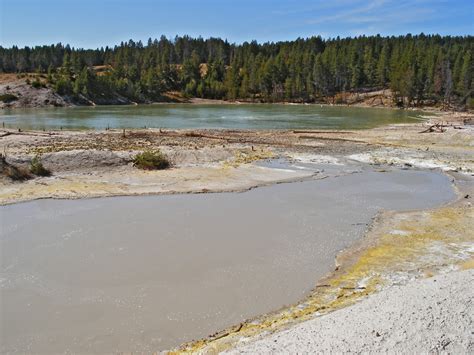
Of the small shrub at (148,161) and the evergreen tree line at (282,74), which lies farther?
the evergreen tree line at (282,74)

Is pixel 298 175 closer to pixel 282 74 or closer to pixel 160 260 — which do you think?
pixel 160 260

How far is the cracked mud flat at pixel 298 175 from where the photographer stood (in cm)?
1374

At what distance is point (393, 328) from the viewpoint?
31.3ft

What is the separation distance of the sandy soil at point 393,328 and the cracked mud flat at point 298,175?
0.97 metres

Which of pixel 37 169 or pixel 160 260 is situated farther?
pixel 37 169

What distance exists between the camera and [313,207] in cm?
2306

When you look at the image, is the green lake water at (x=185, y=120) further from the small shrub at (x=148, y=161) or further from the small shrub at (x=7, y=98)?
the small shrub at (x=148, y=161)

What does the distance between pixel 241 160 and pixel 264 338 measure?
85.2 ft

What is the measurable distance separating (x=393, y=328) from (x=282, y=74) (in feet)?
516

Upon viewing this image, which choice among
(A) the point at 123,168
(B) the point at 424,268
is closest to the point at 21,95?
(A) the point at 123,168

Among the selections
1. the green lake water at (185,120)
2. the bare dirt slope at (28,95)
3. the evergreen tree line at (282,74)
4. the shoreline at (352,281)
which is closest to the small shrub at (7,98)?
the bare dirt slope at (28,95)

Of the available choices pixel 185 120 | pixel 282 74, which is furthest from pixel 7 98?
pixel 282 74

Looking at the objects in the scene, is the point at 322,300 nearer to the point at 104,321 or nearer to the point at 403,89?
the point at 104,321

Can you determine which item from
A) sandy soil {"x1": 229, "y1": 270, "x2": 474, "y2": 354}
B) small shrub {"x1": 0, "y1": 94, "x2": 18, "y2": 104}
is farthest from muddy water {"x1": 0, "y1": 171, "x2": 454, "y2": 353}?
small shrub {"x1": 0, "y1": 94, "x2": 18, "y2": 104}
